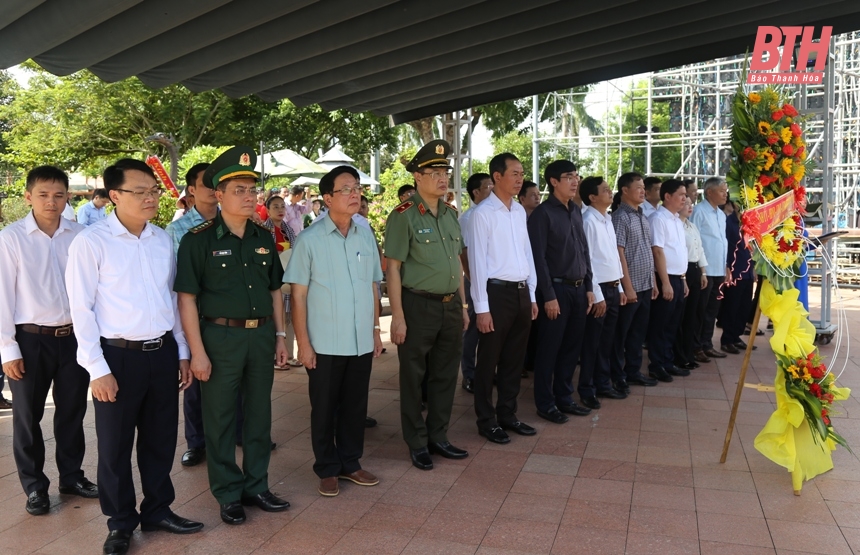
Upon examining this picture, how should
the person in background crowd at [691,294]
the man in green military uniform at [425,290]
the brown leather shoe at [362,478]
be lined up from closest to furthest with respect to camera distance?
the brown leather shoe at [362,478] → the man in green military uniform at [425,290] → the person in background crowd at [691,294]

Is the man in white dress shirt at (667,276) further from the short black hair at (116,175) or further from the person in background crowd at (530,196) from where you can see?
the short black hair at (116,175)

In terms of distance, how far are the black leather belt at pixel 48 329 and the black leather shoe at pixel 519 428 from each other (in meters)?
2.70

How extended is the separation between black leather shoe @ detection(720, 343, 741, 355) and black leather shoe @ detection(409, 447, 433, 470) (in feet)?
15.4

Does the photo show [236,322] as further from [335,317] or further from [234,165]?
[234,165]

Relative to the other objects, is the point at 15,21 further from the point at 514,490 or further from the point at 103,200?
the point at 103,200

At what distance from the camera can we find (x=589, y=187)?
5.67 metres

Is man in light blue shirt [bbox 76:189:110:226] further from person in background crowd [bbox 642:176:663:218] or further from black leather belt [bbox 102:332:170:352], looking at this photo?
black leather belt [bbox 102:332:170:352]

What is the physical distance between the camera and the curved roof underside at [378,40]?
4621 millimetres

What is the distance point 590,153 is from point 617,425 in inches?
1499

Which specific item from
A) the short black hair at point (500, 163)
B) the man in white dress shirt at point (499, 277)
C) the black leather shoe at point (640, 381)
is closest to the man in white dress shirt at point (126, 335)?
the man in white dress shirt at point (499, 277)

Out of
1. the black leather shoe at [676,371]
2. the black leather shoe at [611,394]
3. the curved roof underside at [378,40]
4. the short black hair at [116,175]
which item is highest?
the curved roof underside at [378,40]

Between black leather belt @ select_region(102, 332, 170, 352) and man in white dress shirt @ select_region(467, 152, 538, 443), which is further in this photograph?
man in white dress shirt @ select_region(467, 152, 538, 443)

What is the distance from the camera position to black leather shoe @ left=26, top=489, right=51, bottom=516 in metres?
3.65

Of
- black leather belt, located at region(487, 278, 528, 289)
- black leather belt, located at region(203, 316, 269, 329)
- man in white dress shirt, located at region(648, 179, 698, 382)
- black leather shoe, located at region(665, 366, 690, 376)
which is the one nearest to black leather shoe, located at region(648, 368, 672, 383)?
man in white dress shirt, located at region(648, 179, 698, 382)
